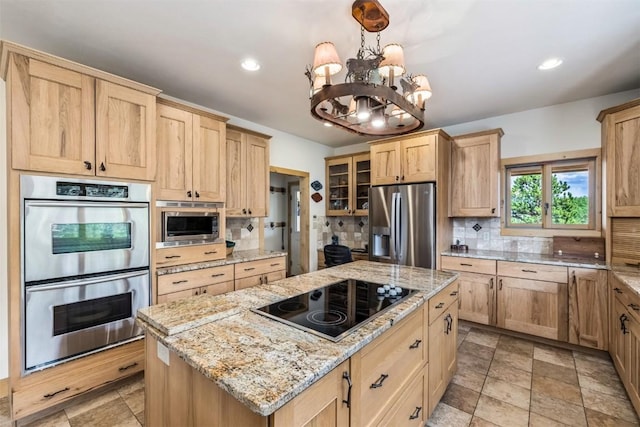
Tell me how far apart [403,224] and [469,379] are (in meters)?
1.77

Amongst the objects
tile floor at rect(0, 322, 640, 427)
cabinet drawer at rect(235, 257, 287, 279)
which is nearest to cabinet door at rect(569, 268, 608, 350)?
tile floor at rect(0, 322, 640, 427)

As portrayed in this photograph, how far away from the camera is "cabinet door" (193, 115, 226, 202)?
8.88 feet

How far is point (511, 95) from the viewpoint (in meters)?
2.96

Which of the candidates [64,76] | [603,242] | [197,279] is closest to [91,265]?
[197,279]

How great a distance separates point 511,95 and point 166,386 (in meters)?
3.80

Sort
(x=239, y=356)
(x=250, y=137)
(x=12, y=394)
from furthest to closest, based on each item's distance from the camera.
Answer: (x=250, y=137) → (x=12, y=394) → (x=239, y=356)

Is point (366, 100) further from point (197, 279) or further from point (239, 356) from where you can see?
point (197, 279)

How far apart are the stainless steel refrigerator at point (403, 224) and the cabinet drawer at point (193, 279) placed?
201 cm

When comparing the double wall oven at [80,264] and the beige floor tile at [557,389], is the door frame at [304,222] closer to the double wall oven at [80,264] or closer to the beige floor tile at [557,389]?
the double wall oven at [80,264]

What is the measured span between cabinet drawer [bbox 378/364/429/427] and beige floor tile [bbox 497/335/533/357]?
1733 mm

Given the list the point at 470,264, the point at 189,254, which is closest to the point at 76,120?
the point at 189,254

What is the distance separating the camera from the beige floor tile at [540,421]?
71.1 inches

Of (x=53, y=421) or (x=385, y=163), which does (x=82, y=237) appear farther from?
(x=385, y=163)

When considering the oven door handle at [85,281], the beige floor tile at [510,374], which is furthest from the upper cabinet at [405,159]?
the oven door handle at [85,281]
